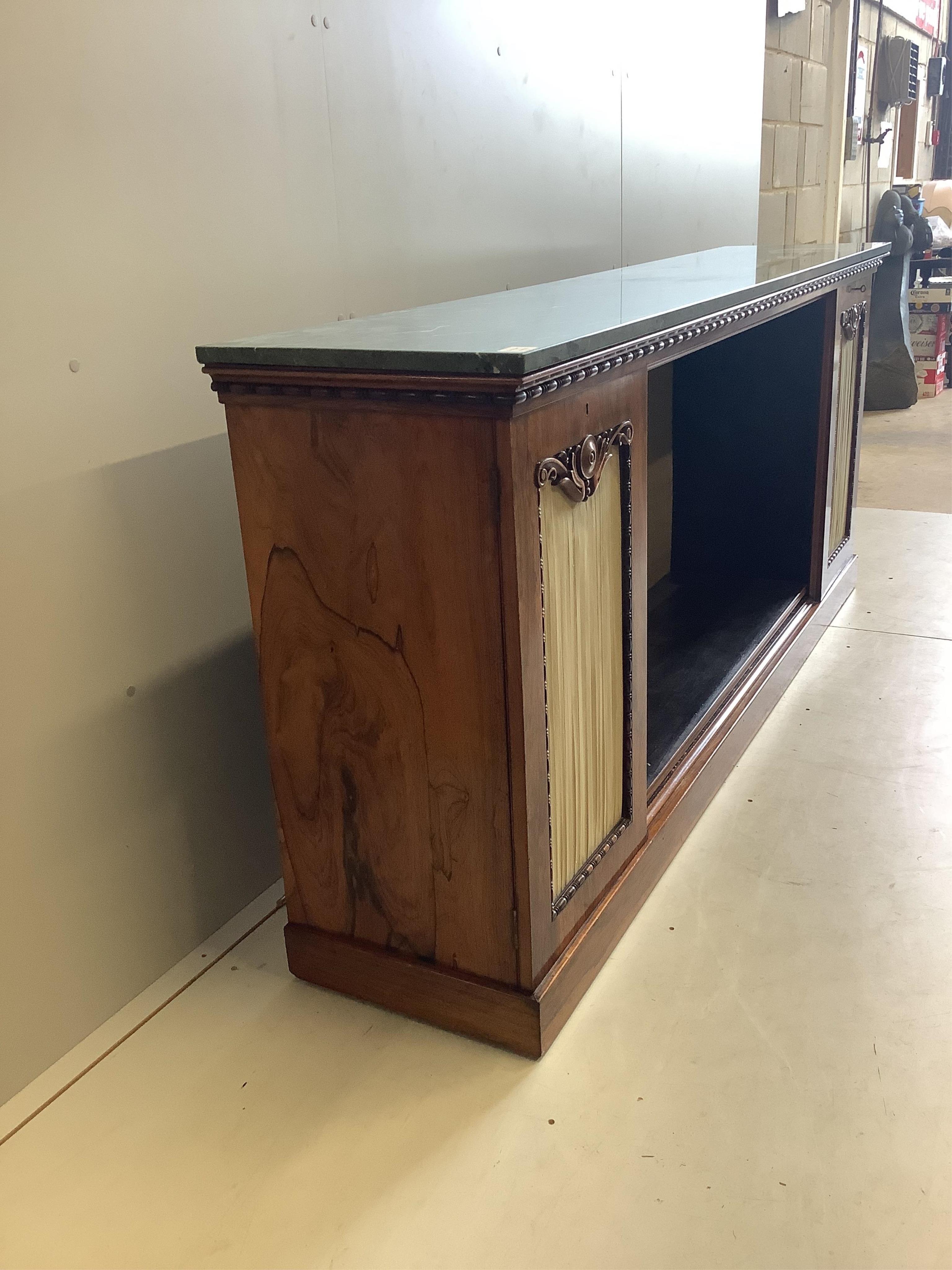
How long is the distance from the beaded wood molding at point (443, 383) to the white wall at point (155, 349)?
7.7 inches

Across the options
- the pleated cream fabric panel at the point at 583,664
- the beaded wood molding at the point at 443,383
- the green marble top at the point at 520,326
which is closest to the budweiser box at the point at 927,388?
the green marble top at the point at 520,326

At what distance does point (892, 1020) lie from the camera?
153 cm

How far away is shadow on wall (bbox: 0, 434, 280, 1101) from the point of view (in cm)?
140

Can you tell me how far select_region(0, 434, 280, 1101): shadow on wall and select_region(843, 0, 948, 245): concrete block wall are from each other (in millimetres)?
4746

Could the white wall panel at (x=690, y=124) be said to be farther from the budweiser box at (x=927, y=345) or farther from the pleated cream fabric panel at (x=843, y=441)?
the budweiser box at (x=927, y=345)

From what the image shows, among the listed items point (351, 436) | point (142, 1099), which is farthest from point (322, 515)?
point (142, 1099)

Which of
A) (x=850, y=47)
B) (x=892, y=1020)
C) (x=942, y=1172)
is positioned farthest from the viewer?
(x=850, y=47)

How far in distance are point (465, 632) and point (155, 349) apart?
639 millimetres

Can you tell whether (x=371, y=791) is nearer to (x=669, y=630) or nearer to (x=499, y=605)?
(x=499, y=605)

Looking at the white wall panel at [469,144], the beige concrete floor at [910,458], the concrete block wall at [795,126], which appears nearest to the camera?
the white wall panel at [469,144]

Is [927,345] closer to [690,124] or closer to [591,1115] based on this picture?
[690,124]

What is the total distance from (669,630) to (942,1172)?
4.78 feet

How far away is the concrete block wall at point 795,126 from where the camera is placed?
405cm

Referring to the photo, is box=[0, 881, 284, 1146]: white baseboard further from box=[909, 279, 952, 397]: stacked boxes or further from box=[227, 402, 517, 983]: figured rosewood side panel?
box=[909, 279, 952, 397]: stacked boxes
